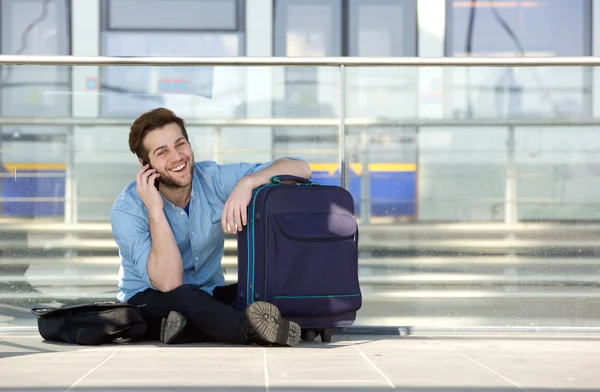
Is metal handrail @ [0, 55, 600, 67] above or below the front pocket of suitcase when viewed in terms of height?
above

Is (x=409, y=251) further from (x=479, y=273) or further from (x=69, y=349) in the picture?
(x=69, y=349)

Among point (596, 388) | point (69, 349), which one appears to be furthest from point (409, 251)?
point (596, 388)

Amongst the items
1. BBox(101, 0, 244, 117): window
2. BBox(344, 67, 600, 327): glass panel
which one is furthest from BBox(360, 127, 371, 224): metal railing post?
BBox(101, 0, 244, 117): window

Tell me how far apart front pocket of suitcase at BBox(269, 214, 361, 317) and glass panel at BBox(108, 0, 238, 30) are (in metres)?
3.07

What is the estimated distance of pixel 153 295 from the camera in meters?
2.60

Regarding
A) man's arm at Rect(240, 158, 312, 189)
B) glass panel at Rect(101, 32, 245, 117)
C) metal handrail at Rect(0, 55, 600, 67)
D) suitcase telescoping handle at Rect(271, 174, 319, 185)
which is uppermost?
metal handrail at Rect(0, 55, 600, 67)

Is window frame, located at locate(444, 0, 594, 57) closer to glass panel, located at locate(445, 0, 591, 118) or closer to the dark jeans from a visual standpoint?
glass panel, located at locate(445, 0, 591, 118)

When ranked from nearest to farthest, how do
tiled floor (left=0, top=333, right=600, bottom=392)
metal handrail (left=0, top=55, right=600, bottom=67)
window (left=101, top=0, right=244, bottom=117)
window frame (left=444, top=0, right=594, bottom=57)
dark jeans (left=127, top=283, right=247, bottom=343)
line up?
tiled floor (left=0, top=333, right=600, bottom=392) → dark jeans (left=127, top=283, right=247, bottom=343) → metal handrail (left=0, top=55, right=600, bottom=67) → window (left=101, top=0, right=244, bottom=117) → window frame (left=444, top=0, right=594, bottom=57)

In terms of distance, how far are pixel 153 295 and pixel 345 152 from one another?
0.74 m

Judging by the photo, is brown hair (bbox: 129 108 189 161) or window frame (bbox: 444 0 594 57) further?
window frame (bbox: 444 0 594 57)

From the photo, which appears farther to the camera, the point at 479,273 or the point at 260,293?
the point at 479,273

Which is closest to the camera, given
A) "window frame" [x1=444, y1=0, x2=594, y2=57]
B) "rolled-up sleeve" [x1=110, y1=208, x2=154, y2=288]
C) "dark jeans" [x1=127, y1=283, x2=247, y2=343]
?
"dark jeans" [x1=127, y1=283, x2=247, y2=343]

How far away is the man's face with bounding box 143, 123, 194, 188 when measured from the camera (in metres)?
2.64

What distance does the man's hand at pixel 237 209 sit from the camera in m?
2.53
